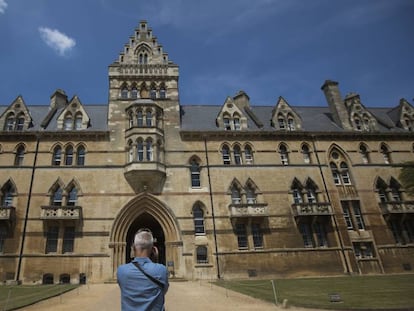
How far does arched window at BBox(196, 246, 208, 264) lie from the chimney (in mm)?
18235

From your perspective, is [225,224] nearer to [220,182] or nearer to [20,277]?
[220,182]

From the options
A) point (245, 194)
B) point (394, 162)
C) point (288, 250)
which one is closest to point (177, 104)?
point (245, 194)

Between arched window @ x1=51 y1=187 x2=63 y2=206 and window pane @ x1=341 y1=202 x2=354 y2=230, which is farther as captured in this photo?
window pane @ x1=341 y1=202 x2=354 y2=230

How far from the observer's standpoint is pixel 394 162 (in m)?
25.8

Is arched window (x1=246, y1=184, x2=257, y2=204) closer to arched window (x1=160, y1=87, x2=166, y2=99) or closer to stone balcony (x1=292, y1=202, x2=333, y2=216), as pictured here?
stone balcony (x1=292, y1=202, x2=333, y2=216)

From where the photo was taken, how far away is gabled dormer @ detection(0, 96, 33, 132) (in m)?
24.0

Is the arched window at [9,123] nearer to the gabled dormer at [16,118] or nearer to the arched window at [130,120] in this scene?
the gabled dormer at [16,118]

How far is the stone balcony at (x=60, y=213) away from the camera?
2011 centimetres

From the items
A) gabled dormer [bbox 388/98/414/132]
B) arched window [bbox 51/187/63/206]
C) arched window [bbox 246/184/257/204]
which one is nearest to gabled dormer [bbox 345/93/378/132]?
gabled dormer [bbox 388/98/414/132]

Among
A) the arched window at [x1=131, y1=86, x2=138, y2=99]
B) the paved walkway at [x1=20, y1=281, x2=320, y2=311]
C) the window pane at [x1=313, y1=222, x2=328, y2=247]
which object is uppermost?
the arched window at [x1=131, y1=86, x2=138, y2=99]

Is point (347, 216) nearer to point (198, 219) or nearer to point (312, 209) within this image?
point (312, 209)

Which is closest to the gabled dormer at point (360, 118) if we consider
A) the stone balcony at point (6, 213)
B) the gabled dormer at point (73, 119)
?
the gabled dormer at point (73, 119)

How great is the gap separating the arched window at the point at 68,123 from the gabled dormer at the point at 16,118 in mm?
3024

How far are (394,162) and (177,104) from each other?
69.3 feet
